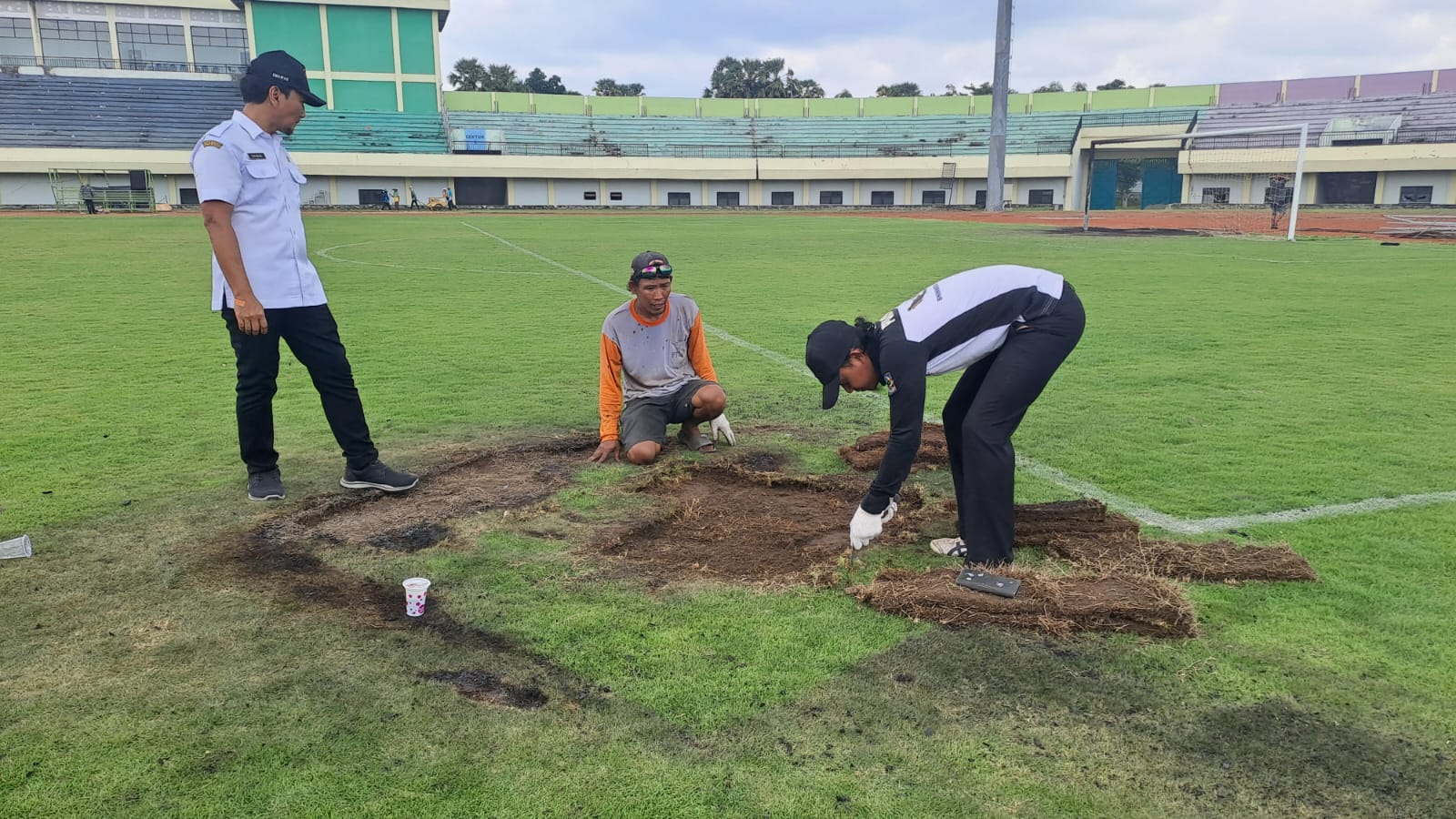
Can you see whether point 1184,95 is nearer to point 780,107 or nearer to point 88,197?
point 780,107

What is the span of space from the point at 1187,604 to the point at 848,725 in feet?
4.83

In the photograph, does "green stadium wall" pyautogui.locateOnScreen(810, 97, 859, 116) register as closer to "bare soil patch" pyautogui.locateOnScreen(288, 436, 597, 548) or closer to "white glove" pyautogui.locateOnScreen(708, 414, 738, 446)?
"white glove" pyautogui.locateOnScreen(708, 414, 738, 446)

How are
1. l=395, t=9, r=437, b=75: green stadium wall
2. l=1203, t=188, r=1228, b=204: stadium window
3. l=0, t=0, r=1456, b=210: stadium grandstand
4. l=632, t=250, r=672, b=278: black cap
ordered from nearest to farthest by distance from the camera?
1. l=632, t=250, r=672, b=278: black cap
2. l=0, t=0, r=1456, b=210: stadium grandstand
3. l=1203, t=188, r=1228, b=204: stadium window
4. l=395, t=9, r=437, b=75: green stadium wall

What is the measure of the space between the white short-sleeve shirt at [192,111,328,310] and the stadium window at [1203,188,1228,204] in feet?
177

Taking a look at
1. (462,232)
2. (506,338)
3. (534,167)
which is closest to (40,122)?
(534,167)

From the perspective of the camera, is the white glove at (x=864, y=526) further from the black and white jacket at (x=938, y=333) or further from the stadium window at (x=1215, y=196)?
the stadium window at (x=1215, y=196)

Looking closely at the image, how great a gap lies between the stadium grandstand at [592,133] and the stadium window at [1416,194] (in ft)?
0.28

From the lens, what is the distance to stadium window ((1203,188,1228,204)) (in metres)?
50.2

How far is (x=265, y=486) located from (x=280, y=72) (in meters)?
2.05

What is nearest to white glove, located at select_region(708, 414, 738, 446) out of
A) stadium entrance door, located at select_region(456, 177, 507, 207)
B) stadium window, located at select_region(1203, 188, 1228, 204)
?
stadium window, located at select_region(1203, 188, 1228, 204)

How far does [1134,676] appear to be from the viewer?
10.0ft

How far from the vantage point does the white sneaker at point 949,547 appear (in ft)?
13.5

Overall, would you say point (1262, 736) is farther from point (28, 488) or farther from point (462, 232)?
point (462, 232)

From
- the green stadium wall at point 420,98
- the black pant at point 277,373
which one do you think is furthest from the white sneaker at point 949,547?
the green stadium wall at point 420,98
